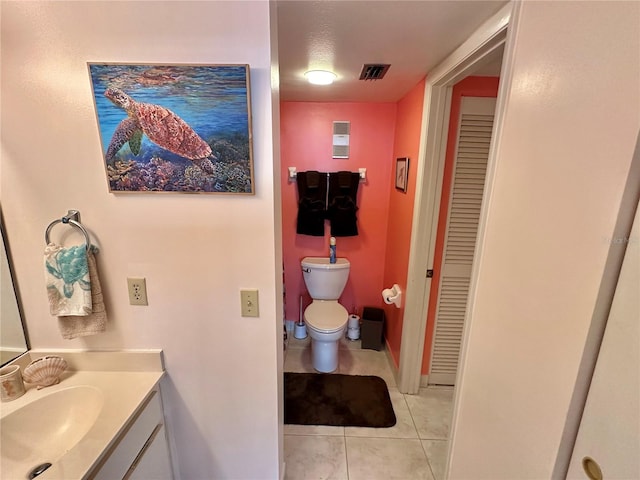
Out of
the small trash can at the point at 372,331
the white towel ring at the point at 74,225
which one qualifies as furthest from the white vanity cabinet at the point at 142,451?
the small trash can at the point at 372,331

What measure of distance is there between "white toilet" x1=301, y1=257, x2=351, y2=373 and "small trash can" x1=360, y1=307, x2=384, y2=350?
1.21 feet

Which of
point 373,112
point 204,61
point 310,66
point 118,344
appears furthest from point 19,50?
point 373,112

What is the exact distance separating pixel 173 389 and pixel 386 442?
55.0 inches

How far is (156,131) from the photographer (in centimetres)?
100

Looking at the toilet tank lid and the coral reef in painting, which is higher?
the coral reef in painting

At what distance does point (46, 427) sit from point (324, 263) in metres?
2.03

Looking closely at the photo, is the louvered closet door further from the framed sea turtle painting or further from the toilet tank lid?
the framed sea turtle painting

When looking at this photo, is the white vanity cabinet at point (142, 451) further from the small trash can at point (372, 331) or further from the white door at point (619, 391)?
the small trash can at point (372, 331)

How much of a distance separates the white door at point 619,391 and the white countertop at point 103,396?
4.36ft

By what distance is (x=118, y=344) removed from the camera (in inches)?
48.4

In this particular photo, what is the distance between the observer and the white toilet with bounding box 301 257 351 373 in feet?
7.65

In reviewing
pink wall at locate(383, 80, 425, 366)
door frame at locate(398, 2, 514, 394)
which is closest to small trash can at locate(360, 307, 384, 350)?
pink wall at locate(383, 80, 425, 366)

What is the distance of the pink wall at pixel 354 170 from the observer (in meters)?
2.63

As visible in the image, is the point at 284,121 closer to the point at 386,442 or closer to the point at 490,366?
the point at 490,366
